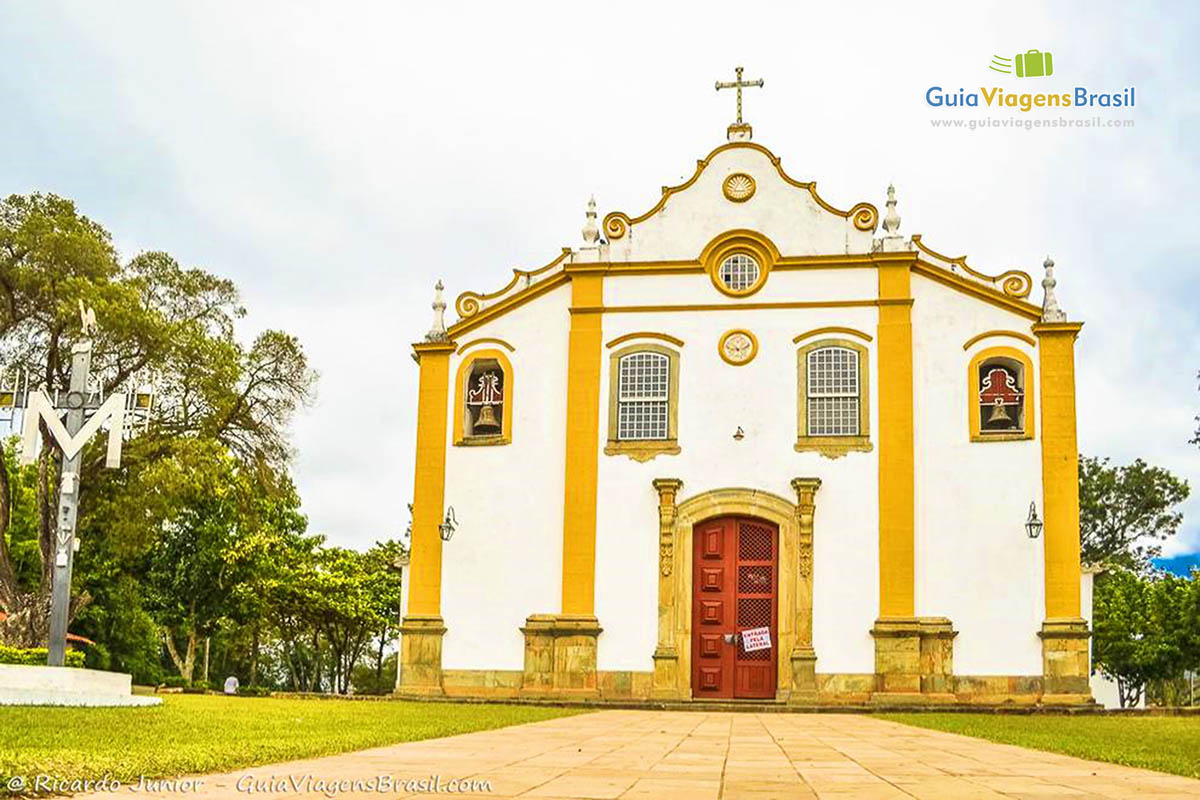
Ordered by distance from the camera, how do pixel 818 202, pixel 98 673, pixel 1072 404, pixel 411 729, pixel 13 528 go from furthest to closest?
pixel 13 528 < pixel 818 202 < pixel 1072 404 < pixel 98 673 < pixel 411 729

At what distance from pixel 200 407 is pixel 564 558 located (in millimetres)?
8110

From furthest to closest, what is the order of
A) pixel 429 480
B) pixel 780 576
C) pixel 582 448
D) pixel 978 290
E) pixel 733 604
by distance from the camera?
pixel 429 480, pixel 582 448, pixel 978 290, pixel 733 604, pixel 780 576

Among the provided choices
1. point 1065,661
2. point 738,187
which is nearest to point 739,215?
point 738,187

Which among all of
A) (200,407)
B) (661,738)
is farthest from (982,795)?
(200,407)

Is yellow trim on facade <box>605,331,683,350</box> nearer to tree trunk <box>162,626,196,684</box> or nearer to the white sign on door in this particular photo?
the white sign on door

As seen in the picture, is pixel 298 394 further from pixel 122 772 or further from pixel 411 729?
pixel 122 772

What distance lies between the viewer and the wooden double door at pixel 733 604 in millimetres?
19562

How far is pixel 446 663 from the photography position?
20312mm

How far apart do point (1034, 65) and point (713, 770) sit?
44.7ft

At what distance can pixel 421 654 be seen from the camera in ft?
66.7

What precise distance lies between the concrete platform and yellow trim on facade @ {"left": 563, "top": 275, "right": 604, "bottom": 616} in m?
7.54

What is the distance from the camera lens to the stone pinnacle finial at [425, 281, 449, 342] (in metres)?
21.5

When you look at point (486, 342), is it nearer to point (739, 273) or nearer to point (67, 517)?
point (739, 273)

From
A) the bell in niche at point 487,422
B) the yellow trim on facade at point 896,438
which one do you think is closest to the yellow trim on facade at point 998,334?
the yellow trim on facade at point 896,438
